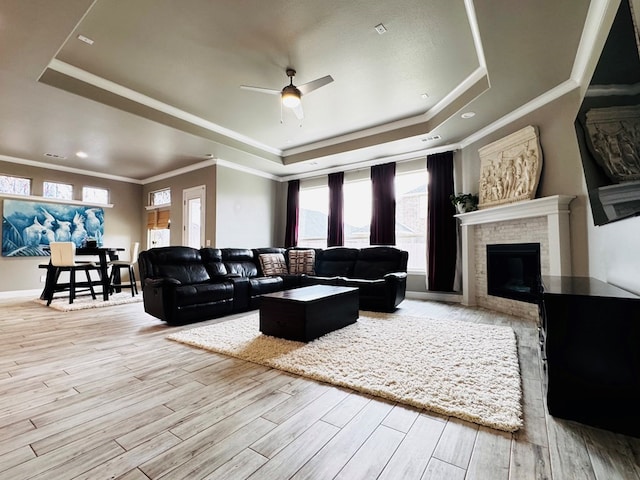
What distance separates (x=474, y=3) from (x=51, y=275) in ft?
23.1

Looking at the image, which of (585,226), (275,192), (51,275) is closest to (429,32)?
(585,226)

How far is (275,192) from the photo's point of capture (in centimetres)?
751

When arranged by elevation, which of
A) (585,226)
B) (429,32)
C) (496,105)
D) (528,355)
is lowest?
(528,355)

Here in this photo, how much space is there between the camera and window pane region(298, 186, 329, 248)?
705cm

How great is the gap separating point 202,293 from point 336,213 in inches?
144

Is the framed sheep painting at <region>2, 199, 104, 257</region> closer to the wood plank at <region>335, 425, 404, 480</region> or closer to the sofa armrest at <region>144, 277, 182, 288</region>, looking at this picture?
the sofa armrest at <region>144, 277, 182, 288</region>

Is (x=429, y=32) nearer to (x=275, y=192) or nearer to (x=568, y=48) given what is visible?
(x=568, y=48)

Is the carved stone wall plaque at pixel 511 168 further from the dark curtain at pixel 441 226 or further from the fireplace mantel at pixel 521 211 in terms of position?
the dark curtain at pixel 441 226

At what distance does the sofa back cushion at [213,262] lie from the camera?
4746mm

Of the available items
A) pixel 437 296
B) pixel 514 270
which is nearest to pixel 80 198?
pixel 437 296

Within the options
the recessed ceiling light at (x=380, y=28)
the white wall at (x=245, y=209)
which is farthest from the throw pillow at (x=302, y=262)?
the recessed ceiling light at (x=380, y=28)

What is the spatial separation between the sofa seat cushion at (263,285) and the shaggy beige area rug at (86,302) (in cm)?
249

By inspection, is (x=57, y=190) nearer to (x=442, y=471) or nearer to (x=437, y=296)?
(x=437, y=296)

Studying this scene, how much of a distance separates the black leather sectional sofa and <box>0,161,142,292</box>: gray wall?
4.24m
